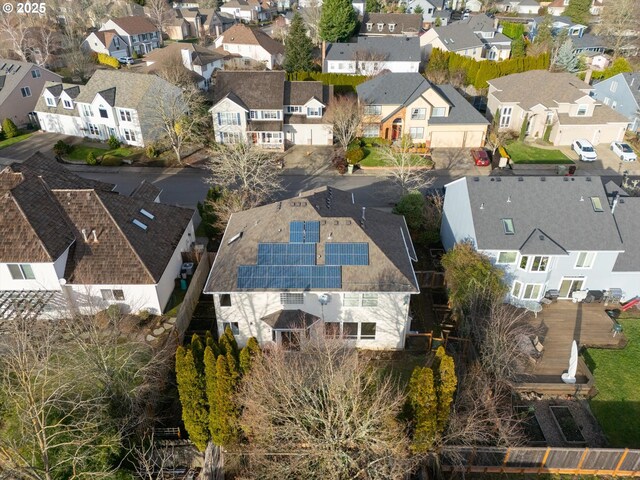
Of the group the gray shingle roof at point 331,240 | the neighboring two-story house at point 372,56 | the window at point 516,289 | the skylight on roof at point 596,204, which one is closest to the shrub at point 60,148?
the gray shingle roof at point 331,240

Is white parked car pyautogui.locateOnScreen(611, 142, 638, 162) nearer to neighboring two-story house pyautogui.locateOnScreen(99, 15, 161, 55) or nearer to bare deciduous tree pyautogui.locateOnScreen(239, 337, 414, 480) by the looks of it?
bare deciduous tree pyautogui.locateOnScreen(239, 337, 414, 480)

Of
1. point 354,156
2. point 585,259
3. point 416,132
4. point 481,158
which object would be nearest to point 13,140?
point 354,156

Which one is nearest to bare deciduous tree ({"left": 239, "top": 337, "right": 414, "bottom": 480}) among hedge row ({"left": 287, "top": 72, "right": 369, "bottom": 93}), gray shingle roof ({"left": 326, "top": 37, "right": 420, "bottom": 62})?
hedge row ({"left": 287, "top": 72, "right": 369, "bottom": 93})

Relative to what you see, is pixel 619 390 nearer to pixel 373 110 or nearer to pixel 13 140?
pixel 373 110

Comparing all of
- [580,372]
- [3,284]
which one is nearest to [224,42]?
[3,284]

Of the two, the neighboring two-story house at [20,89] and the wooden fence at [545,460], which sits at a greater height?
the neighboring two-story house at [20,89]

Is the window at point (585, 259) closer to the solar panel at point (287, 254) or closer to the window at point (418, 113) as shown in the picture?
the solar panel at point (287, 254)

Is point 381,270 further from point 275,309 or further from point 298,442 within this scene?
point 298,442
